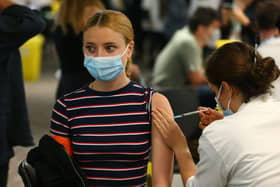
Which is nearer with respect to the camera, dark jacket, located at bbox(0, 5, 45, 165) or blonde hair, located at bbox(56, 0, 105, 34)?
dark jacket, located at bbox(0, 5, 45, 165)

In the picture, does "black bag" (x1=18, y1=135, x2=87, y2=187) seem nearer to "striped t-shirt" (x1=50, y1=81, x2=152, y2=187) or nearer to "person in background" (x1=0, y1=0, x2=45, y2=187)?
"striped t-shirt" (x1=50, y1=81, x2=152, y2=187)

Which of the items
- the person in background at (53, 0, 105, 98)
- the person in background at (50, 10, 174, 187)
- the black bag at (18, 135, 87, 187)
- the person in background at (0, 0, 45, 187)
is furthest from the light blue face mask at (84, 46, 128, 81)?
the person in background at (53, 0, 105, 98)

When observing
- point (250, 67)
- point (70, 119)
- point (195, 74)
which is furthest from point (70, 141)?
point (195, 74)

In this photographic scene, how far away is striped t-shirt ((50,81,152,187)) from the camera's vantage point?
2115 mm

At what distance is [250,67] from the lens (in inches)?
77.7

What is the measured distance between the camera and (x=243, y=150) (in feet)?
6.08

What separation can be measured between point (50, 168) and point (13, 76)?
Answer: 811 mm

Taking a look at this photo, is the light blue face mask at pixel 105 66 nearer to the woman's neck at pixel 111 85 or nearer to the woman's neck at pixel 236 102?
the woman's neck at pixel 111 85

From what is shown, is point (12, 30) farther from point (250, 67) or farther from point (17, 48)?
point (250, 67)

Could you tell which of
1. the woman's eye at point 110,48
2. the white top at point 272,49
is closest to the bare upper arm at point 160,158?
the woman's eye at point 110,48

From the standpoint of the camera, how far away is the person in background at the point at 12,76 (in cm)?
263

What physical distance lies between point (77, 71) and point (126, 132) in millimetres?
1636

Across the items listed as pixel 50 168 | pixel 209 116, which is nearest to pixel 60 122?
pixel 50 168

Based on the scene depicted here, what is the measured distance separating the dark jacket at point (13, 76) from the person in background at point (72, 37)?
818 millimetres
